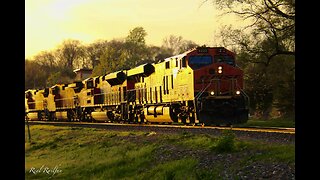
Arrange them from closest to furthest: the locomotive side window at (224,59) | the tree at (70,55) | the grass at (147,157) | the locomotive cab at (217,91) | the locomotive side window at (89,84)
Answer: the grass at (147,157)
the locomotive cab at (217,91)
the locomotive side window at (224,59)
the locomotive side window at (89,84)
the tree at (70,55)

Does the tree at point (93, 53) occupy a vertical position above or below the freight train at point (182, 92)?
above

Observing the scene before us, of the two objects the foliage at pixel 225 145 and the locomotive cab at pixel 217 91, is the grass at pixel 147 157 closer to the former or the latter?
the foliage at pixel 225 145

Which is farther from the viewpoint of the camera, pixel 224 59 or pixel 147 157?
pixel 224 59

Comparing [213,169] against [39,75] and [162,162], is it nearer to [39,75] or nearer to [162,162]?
[162,162]

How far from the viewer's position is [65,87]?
39.2m

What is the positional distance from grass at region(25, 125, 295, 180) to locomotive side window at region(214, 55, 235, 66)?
205 inches

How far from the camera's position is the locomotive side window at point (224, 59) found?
1935cm

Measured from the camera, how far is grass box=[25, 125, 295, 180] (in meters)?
8.87

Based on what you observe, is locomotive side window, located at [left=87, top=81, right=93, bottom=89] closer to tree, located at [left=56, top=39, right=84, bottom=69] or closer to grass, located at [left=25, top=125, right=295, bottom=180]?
tree, located at [left=56, top=39, right=84, bottom=69]

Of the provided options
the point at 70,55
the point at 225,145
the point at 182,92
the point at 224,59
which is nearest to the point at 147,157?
the point at 225,145

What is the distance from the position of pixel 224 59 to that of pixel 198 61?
138 cm

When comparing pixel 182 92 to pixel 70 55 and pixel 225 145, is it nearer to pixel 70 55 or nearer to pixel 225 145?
pixel 225 145

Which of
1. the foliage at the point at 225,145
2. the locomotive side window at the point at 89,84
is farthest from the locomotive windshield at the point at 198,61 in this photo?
the locomotive side window at the point at 89,84

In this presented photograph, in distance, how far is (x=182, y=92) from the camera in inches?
751
